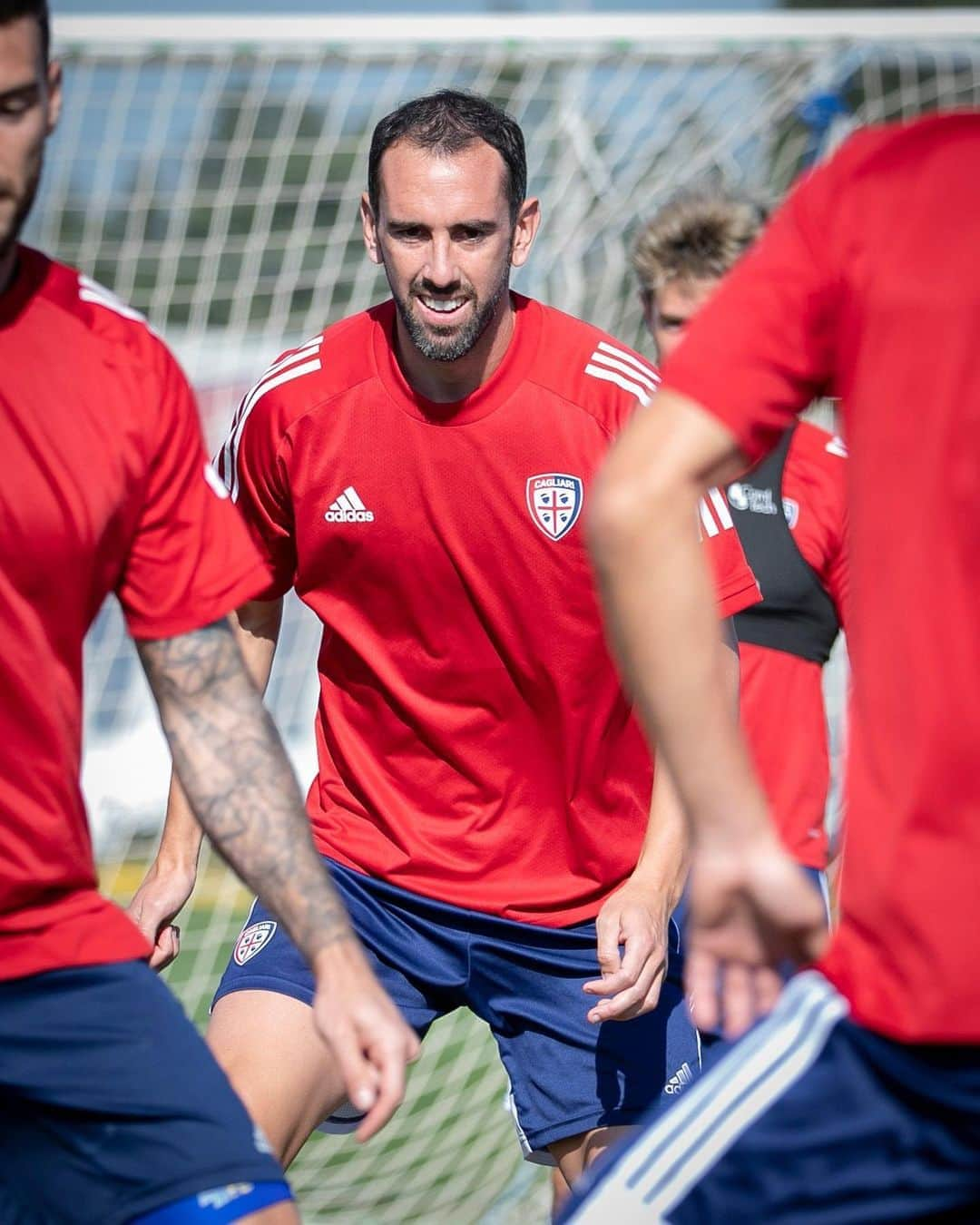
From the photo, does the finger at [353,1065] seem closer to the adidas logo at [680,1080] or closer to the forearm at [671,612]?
the forearm at [671,612]

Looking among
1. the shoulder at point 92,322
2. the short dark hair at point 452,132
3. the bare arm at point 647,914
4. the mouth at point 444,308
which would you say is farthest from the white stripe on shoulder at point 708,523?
the shoulder at point 92,322

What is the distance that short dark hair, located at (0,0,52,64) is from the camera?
2.09 metres

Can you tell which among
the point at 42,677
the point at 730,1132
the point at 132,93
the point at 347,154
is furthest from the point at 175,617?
the point at 347,154

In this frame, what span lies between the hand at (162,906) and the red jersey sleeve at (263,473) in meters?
0.59

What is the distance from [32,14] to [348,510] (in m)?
1.45

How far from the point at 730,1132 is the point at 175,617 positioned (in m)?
1.04

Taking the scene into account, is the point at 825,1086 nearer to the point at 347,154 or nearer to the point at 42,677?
the point at 42,677

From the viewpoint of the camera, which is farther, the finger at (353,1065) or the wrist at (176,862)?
the wrist at (176,862)

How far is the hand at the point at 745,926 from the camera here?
169 cm

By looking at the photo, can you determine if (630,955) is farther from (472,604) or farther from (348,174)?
(348,174)

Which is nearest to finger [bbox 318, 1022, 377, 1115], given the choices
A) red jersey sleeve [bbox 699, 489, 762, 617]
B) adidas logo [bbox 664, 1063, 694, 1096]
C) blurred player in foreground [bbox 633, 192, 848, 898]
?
adidas logo [bbox 664, 1063, 694, 1096]

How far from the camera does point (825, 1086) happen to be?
1.74 m

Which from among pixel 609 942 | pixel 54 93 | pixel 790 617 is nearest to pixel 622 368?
pixel 790 617

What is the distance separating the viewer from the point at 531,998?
3.48 m
